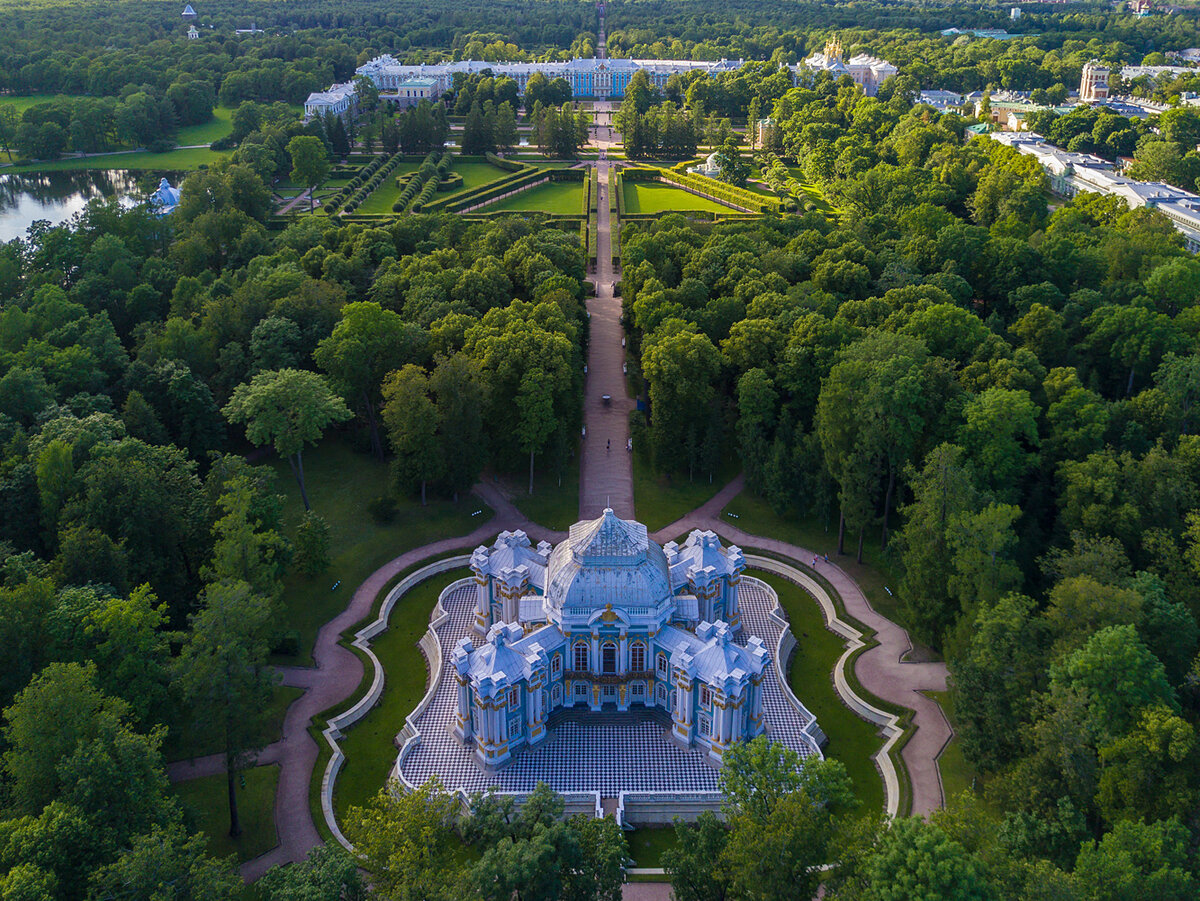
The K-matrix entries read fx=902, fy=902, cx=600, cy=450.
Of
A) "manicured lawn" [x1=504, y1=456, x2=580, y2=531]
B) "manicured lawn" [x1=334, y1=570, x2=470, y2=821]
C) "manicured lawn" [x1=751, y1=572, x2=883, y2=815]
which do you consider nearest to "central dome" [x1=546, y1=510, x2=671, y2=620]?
"manicured lawn" [x1=334, y1=570, x2=470, y2=821]

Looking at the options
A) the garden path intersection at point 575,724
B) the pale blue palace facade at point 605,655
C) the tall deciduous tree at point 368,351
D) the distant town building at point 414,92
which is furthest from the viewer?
the distant town building at point 414,92

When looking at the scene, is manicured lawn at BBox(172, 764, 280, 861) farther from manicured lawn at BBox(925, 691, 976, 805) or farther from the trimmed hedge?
the trimmed hedge

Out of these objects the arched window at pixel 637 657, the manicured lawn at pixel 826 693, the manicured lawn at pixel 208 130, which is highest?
the manicured lawn at pixel 208 130

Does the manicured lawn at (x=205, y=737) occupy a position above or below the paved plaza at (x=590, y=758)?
above

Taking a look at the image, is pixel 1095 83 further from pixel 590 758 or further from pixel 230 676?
pixel 230 676

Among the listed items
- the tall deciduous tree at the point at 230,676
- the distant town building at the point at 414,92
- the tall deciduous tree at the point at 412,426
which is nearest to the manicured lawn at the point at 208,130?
the distant town building at the point at 414,92

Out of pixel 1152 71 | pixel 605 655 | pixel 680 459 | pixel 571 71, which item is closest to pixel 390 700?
pixel 605 655

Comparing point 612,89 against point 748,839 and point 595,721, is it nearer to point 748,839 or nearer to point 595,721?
point 595,721

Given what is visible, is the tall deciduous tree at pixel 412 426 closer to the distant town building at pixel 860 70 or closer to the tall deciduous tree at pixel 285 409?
the tall deciduous tree at pixel 285 409
